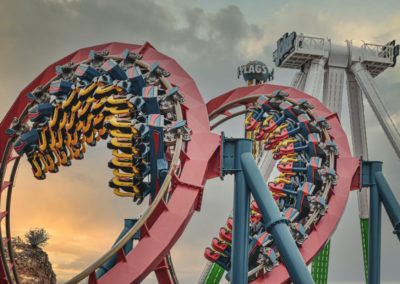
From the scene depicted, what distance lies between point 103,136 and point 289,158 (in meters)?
7.47

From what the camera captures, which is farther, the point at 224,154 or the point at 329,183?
the point at 329,183

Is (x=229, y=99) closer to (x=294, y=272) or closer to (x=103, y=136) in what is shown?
(x=103, y=136)

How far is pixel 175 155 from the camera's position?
1476 cm

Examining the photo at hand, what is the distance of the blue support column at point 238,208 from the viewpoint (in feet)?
46.4

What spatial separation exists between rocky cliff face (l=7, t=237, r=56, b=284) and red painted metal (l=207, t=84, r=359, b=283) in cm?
653

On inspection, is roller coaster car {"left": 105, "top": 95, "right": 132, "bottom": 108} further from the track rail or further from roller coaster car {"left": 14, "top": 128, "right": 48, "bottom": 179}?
roller coaster car {"left": 14, "top": 128, "right": 48, "bottom": 179}

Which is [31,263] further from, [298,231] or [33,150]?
[298,231]

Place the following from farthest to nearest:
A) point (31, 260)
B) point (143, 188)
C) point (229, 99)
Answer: point (229, 99) < point (31, 260) < point (143, 188)

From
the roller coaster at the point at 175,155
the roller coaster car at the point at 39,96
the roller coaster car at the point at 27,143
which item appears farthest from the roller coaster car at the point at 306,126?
the roller coaster car at the point at 27,143

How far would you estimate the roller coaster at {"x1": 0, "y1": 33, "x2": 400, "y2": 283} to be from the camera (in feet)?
46.4

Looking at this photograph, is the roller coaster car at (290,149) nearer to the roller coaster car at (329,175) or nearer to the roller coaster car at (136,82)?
the roller coaster car at (329,175)

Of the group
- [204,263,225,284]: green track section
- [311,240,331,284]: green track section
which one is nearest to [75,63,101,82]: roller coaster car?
[204,263,225,284]: green track section

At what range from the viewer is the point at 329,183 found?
20922mm

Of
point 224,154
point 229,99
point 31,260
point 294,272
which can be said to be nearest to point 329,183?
point 229,99
